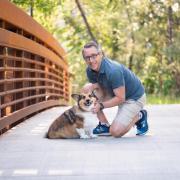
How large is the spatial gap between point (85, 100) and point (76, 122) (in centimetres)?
25

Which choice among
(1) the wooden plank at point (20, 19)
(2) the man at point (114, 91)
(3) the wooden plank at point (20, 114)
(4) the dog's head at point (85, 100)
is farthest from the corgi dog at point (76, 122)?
(1) the wooden plank at point (20, 19)

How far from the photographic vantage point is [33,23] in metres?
8.21

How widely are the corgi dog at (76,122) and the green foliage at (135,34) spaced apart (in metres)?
13.2

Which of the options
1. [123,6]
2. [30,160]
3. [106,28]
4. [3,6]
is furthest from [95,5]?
[30,160]

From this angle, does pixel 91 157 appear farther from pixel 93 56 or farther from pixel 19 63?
pixel 19 63

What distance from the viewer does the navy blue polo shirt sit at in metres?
5.77

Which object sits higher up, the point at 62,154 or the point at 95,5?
the point at 95,5

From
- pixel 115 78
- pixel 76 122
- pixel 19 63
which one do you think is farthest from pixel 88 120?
pixel 19 63

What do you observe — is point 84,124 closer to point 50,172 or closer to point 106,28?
point 50,172

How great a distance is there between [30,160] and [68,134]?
1.41m

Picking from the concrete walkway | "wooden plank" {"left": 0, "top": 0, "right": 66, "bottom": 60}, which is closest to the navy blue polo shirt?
the concrete walkway

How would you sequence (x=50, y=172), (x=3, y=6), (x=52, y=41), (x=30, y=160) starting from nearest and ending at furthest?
(x=50, y=172)
(x=30, y=160)
(x=3, y=6)
(x=52, y=41)

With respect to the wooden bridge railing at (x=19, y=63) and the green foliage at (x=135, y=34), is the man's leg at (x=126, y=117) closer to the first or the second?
the wooden bridge railing at (x=19, y=63)

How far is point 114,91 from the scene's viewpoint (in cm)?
583
